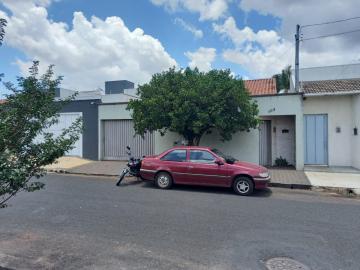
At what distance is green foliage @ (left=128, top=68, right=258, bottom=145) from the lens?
12273 mm

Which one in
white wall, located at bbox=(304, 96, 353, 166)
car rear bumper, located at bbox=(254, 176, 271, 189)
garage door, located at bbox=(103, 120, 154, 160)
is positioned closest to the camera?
car rear bumper, located at bbox=(254, 176, 271, 189)

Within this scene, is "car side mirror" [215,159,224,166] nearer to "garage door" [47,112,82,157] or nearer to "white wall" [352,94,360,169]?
"white wall" [352,94,360,169]

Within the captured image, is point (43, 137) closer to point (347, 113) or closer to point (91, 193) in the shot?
point (91, 193)

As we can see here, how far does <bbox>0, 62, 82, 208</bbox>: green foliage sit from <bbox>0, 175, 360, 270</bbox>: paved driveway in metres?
1.45

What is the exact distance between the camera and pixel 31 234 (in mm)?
5480

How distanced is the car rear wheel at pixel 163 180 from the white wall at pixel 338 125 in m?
8.78

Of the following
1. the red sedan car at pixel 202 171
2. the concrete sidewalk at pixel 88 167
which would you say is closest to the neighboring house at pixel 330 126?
the red sedan car at pixel 202 171

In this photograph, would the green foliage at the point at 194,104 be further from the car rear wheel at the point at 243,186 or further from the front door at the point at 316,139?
the car rear wheel at the point at 243,186

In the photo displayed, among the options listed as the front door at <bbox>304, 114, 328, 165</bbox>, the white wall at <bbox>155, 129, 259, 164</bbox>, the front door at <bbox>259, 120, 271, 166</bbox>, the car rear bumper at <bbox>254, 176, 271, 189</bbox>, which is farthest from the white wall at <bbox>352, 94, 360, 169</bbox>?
the car rear bumper at <bbox>254, 176, 271, 189</bbox>

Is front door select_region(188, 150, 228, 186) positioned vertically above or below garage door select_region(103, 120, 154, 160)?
below

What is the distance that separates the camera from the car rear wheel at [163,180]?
33.0 feet

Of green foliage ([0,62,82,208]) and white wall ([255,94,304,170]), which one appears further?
white wall ([255,94,304,170])

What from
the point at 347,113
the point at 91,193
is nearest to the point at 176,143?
the point at 91,193

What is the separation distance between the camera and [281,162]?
1530cm
